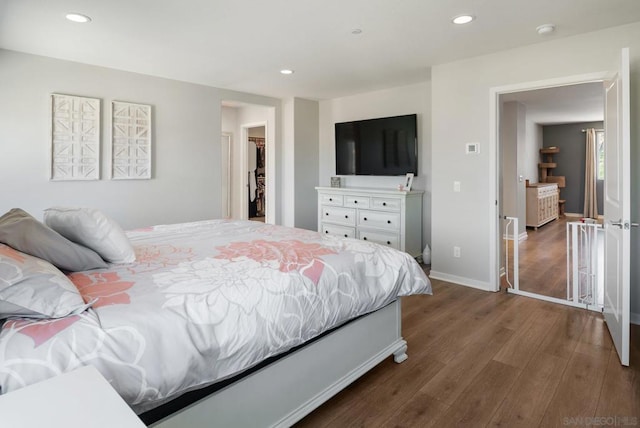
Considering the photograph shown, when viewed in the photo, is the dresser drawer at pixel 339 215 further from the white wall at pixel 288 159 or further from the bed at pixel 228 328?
the bed at pixel 228 328

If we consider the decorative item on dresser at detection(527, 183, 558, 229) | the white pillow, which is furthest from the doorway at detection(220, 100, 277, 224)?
the decorative item on dresser at detection(527, 183, 558, 229)

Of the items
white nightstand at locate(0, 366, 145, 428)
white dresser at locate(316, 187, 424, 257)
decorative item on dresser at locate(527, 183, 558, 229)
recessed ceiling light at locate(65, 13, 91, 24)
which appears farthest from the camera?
decorative item on dresser at locate(527, 183, 558, 229)

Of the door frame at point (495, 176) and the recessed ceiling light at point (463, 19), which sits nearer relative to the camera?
the recessed ceiling light at point (463, 19)

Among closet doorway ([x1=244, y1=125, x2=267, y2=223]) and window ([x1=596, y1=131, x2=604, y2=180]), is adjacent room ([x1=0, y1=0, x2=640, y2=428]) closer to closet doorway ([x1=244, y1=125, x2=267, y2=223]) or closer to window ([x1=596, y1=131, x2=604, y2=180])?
closet doorway ([x1=244, y1=125, x2=267, y2=223])

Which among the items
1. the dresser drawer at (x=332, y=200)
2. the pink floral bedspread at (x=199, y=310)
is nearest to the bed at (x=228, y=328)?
the pink floral bedspread at (x=199, y=310)

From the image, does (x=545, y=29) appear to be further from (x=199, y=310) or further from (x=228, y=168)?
(x=228, y=168)

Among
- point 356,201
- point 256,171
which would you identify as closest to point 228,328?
point 356,201

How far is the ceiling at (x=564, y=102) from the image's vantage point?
5439 mm

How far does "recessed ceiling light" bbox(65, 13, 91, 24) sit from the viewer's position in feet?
9.27

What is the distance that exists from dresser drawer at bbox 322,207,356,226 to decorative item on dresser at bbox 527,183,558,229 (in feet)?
14.0

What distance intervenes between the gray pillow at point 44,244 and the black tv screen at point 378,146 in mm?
3953

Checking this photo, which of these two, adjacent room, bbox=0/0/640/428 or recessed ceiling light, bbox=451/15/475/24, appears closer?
adjacent room, bbox=0/0/640/428

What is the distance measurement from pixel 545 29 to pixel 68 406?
12.3ft

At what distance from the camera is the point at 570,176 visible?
966 centimetres
